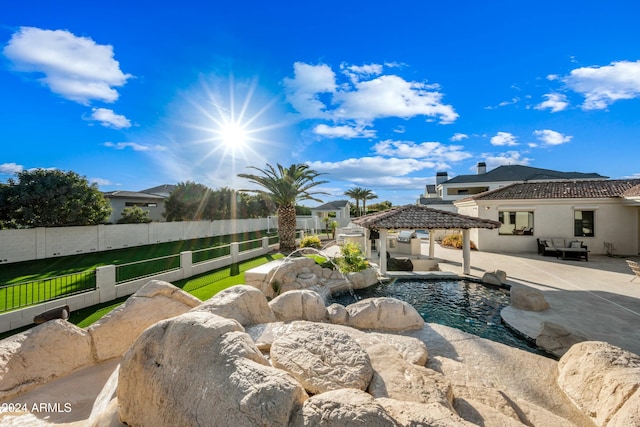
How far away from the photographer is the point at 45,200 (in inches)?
663

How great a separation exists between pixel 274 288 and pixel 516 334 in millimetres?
7312

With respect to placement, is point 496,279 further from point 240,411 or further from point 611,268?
point 240,411

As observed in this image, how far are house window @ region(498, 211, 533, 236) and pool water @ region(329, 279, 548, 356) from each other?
9.49 meters

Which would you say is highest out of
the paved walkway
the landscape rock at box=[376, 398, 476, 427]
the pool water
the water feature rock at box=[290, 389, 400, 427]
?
the water feature rock at box=[290, 389, 400, 427]

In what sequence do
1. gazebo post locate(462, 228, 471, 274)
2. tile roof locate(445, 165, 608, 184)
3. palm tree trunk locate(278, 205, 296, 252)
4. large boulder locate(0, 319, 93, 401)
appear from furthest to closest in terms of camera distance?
tile roof locate(445, 165, 608, 184)
palm tree trunk locate(278, 205, 296, 252)
gazebo post locate(462, 228, 471, 274)
large boulder locate(0, 319, 93, 401)

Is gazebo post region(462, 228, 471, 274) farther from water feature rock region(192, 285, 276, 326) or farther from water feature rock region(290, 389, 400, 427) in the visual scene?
water feature rock region(290, 389, 400, 427)

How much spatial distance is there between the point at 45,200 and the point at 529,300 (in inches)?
982

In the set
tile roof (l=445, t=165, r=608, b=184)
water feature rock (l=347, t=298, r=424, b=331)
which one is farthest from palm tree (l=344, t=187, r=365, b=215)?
water feature rock (l=347, t=298, r=424, b=331)

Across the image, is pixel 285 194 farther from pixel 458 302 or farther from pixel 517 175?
pixel 517 175

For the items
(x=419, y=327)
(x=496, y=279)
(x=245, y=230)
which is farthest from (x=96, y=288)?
(x=245, y=230)

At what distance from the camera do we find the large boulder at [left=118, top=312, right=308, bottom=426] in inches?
88.0

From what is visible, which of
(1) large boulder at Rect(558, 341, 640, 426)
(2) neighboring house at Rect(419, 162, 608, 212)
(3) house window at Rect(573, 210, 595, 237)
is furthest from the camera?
(2) neighboring house at Rect(419, 162, 608, 212)

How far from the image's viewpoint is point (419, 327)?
21.5ft

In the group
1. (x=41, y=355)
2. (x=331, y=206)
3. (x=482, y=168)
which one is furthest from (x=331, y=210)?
(x=41, y=355)
